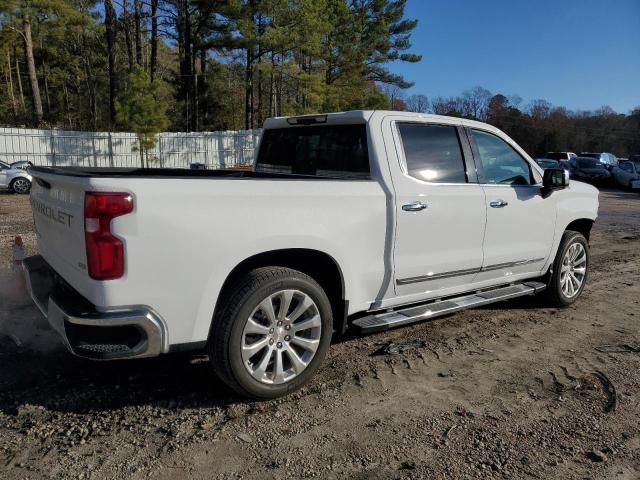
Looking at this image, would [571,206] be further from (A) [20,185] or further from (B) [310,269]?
(A) [20,185]

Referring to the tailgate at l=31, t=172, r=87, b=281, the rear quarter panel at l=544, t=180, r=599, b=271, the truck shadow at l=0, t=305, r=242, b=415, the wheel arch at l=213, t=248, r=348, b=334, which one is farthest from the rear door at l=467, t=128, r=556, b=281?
the tailgate at l=31, t=172, r=87, b=281

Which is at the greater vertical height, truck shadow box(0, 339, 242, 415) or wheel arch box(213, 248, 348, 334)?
wheel arch box(213, 248, 348, 334)

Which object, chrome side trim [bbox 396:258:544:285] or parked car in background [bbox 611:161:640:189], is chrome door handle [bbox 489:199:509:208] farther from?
parked car in background [bbox 611:161:640:189]

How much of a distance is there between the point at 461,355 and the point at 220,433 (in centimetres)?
218

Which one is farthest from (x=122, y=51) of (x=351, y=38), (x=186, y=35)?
(x=351, y=38)

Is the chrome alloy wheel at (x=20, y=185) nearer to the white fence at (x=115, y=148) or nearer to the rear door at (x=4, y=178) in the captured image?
the rear door at (x=4, y=178)

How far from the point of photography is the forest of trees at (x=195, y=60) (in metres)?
29.2

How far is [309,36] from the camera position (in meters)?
29.5

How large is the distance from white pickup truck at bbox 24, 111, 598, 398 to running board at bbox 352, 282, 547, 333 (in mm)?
18

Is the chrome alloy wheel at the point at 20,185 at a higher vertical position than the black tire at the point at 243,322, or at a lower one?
lower

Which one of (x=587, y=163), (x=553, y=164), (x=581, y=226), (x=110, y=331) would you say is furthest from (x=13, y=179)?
(x=587, y=163)

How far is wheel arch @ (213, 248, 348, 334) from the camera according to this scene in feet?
11.2

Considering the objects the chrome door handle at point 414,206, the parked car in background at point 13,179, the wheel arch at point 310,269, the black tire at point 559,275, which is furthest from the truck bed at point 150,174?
the parked car in background at point 13,179

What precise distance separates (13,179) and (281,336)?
1789 cm
